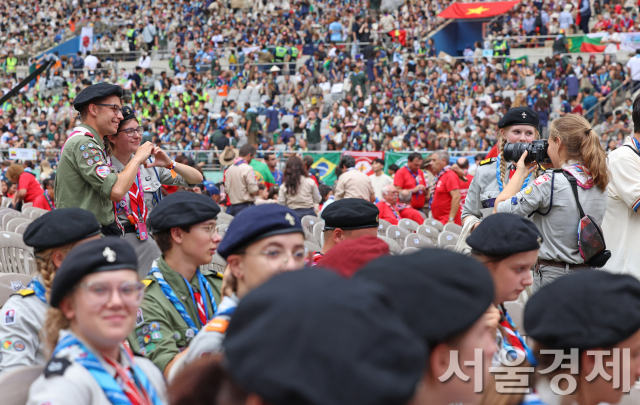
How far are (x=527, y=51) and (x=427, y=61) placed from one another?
309cm

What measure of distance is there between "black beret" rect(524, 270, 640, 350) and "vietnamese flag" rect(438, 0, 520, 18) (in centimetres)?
2311

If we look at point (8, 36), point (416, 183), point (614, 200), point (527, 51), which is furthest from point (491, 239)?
point (8, 36)

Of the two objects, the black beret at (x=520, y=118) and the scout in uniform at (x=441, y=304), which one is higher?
the scout in uniform at (x=441, y=304)

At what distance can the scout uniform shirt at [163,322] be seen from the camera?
8.23 ft

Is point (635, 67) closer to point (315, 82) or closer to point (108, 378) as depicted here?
point (315, 82)

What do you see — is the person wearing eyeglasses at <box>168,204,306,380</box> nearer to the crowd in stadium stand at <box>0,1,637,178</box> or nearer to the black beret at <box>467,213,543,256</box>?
the black beret at <box>467,213,543,256</box>

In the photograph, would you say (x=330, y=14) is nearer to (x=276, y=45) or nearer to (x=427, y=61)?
(x=276, y=45)

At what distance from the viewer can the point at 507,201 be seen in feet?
11.3

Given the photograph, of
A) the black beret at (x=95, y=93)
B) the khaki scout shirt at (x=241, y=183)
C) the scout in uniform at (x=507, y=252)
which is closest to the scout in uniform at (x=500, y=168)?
the scout in uniform at (x=507, y=252)

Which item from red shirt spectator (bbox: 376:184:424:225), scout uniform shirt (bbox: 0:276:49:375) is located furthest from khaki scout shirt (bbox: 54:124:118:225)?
red shirt spectator (bbox: 376:184:424:225)

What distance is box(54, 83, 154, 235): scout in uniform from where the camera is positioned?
11.6ft

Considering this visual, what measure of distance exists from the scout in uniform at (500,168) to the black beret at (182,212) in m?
1.87

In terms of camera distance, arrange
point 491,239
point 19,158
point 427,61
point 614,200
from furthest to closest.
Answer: point 427,61 < point 19,158 < point 614,200 < point 491,239

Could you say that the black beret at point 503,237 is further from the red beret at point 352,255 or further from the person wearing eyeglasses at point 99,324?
the person wearing eyeglasses at point 99,324
